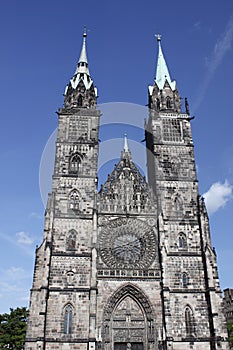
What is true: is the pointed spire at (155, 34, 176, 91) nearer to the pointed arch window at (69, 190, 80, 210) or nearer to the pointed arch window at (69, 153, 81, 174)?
the pointed arch window at (69, 153, 81, 174)

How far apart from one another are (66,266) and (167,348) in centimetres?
854

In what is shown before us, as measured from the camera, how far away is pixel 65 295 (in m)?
22.9

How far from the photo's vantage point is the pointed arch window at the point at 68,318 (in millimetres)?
22094

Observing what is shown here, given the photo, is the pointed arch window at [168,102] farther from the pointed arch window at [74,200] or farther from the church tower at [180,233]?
the pointed arch window at [74,200]

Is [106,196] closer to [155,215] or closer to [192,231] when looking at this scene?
[155,215]

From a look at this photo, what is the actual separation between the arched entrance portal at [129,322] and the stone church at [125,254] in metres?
0.06

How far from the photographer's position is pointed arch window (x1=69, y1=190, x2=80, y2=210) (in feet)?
86.6

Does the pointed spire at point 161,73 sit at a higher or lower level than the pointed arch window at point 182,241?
higher

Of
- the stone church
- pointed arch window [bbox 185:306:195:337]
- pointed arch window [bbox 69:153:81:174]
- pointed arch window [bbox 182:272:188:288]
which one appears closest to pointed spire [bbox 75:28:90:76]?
the stone church

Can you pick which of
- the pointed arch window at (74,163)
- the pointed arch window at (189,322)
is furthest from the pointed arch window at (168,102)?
the pointed arch window at (189,322)

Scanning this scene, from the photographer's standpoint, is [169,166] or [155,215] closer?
[155,215]

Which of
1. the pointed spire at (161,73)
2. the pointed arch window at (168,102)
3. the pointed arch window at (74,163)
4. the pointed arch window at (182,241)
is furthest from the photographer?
the pointed spire at (161,73)

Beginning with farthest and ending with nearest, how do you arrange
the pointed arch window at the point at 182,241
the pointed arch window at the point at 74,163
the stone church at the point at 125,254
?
the pointed arch window at the point at 74,163, the pointed arch window at the point at 182,241, the stone church at the point at 125,254

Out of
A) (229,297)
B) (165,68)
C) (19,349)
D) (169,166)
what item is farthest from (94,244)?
(229,297)
